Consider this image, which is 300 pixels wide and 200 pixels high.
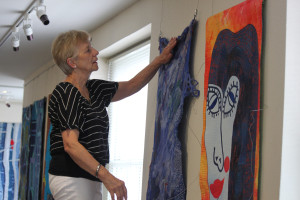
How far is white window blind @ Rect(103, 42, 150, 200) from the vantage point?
3225mm

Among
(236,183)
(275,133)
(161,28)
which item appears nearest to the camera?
(275,133)

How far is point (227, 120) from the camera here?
5.74 ft

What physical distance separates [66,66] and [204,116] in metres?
0.67

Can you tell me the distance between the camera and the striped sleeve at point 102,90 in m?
2.05

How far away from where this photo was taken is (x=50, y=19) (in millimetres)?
3562

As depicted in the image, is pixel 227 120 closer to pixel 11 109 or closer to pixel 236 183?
pixel 236 183

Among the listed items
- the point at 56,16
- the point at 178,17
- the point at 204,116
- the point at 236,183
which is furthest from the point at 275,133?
the point at 56,16

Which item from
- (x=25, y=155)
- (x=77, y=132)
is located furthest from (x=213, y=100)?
(x=25, y=155)

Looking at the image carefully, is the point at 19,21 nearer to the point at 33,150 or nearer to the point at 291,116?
the point at 33,150

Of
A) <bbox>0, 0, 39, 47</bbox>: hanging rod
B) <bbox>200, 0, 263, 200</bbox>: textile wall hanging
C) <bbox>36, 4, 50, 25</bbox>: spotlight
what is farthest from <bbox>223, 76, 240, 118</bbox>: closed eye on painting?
<bbox>0, 0, 39, 47</bbox>: hanging rod

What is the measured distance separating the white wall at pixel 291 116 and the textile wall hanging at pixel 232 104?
4.6 inches

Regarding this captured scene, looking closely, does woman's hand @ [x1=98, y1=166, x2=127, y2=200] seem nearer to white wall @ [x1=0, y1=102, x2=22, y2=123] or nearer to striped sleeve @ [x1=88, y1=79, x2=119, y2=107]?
striped sleeve @ [x1=88, y1=79, x2=119, y2=107]

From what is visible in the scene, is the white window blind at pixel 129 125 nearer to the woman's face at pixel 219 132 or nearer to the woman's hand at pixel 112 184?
the woman's face at pixel 219 132

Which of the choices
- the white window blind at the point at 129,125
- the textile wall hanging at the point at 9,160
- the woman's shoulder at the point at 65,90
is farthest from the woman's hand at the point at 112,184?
the textile wall hanging at the point at 9,160
